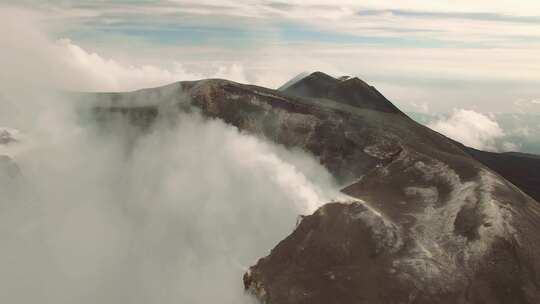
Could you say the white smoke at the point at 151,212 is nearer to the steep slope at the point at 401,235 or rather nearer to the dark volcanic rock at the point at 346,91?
the steep slope at the point at 401,235

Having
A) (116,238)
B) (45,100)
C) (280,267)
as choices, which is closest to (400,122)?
(280,267)

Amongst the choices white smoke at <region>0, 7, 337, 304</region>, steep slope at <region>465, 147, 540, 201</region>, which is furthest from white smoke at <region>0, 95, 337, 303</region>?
steep slope at <region>465, 147, 540, 201</region>

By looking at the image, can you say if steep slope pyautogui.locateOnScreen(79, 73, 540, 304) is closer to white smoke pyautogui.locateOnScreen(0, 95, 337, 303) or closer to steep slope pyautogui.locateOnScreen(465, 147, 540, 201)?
white smoke pyautogui.locateOnScreen(0, 95, 337, 303)

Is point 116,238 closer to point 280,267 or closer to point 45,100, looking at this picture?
point 280,267

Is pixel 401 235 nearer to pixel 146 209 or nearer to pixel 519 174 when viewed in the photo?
pixel 146 209

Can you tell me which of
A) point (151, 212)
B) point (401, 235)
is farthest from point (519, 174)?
point (151, 212)
